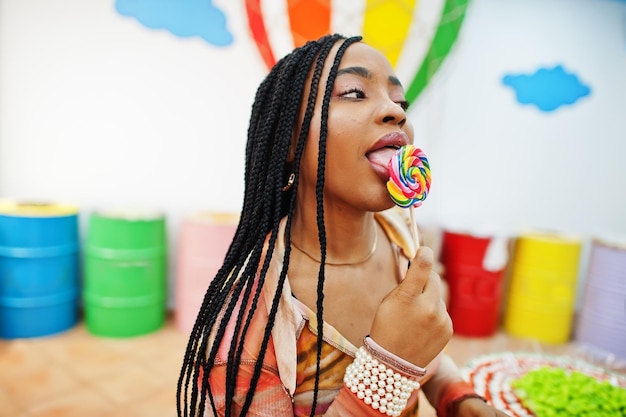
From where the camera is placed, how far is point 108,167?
9.28ft

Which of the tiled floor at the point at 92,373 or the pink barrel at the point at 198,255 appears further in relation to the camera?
the pink barrel at the point at 198,255

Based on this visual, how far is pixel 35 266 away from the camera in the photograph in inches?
97.3

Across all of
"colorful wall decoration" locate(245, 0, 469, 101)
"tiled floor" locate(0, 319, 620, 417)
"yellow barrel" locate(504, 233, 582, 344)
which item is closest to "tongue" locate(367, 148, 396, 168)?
"colorful wall decoration" locate(245, 0, 469, 101)

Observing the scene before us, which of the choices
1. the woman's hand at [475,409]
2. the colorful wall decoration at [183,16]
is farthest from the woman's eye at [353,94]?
the colorful wall decoration at [183,16]

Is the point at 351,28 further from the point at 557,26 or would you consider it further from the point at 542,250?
the point at 557,26

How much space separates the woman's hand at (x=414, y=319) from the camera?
67cm

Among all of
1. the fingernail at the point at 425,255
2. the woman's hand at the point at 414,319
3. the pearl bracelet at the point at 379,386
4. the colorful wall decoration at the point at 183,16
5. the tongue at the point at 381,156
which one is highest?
the colorful wall decoration at the point at 183,16

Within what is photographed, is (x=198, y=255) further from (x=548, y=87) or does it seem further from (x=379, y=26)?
(x=548, y=87)

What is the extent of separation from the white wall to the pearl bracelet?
2156 millimetres

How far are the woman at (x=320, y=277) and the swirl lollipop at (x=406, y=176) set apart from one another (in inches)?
1.1

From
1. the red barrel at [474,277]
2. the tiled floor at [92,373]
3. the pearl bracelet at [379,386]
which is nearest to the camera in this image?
the pearl bracelet at [379,386]

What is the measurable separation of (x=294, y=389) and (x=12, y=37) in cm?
297

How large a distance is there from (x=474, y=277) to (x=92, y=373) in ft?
8.09

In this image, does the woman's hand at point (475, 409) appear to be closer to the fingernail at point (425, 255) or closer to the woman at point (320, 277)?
the woman at point (320, 277)
